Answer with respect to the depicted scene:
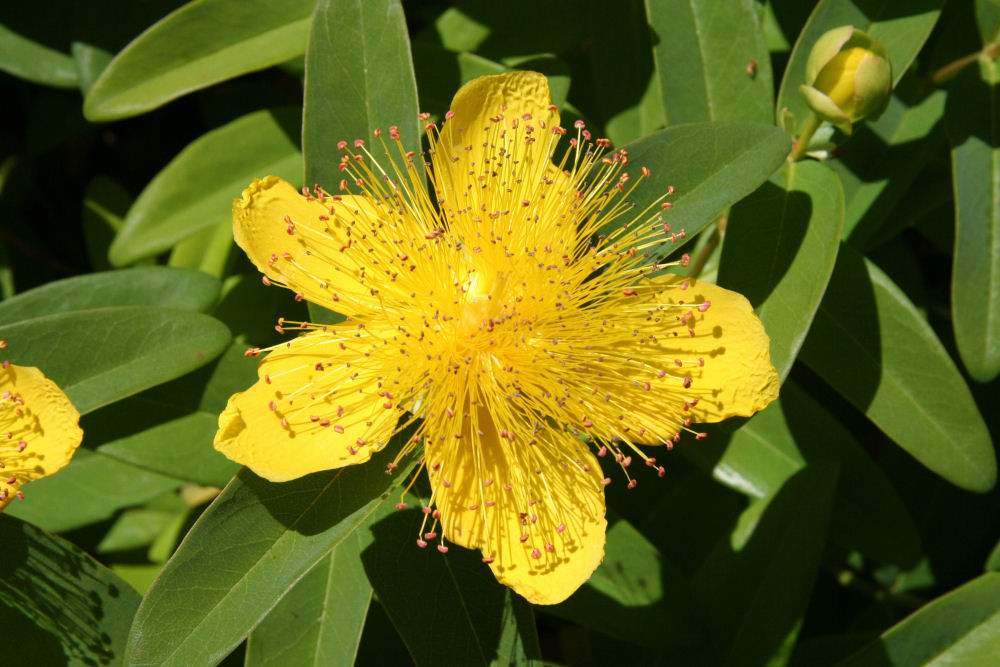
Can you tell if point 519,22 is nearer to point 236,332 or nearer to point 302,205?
point 302,205

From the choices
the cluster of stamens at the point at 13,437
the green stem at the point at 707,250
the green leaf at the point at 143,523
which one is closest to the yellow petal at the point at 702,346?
the green stem at the point at 707,250

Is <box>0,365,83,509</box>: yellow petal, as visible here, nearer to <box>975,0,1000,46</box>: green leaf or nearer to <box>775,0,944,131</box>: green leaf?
<box>775,0,944,131</box>: green leaf

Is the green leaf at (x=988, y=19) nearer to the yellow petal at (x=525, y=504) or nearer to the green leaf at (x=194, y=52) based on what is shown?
the yellow petal at (x=525, y=504)

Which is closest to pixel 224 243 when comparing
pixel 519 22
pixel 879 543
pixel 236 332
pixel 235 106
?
pixel 236 332

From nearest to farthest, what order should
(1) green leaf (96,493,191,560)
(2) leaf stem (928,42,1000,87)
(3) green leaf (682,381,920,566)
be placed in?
(2) leaf stem (928,42,1000,87) < (3) green leaf (682,381,920,566) < (1) green leaf (96,493,191,560)

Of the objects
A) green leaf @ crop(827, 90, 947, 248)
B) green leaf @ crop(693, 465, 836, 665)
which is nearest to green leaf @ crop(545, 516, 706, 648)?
green leaf @ crop(693, 465, 836, 665)

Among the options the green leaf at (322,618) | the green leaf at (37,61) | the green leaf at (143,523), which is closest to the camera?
the green leaf at (322,618)

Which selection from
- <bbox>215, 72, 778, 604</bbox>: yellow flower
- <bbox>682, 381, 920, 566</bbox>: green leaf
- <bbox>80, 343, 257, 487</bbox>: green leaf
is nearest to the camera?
<bbox>215, 72, 778, 604</bbox>: yellow flower

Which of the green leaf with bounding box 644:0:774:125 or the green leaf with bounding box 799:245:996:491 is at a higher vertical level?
the green leaf with bounding box 644:0:774:125
